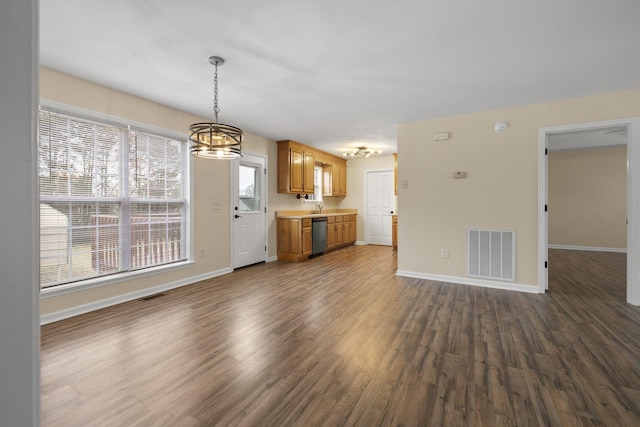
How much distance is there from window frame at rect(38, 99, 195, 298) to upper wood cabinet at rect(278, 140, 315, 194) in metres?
2.07

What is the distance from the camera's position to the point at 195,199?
4.28 m

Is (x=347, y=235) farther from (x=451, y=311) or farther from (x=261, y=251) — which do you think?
(x=451, y=311)

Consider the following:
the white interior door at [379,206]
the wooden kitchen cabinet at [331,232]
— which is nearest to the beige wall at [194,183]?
the wooden kitchen cabinet at [331,232]

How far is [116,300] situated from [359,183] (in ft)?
20.4

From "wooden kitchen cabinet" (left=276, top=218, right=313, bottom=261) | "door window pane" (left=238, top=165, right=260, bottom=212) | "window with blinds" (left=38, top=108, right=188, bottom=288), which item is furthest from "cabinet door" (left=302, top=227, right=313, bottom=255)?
"window with blinds" (left=38, top=108, right=188, bottom=288)

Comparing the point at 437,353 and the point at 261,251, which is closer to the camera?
the point at 437,353

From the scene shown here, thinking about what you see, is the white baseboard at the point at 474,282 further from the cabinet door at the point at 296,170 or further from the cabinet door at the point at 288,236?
the cabinet door at the point at 296,170

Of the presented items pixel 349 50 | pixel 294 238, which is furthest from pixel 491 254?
pixel 294 238

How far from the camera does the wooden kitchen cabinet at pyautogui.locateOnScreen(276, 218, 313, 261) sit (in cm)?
581

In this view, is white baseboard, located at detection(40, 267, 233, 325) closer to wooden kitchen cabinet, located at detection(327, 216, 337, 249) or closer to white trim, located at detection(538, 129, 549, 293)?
wooden kitchen cabinet, located at detection(327, 216, 337, 249)

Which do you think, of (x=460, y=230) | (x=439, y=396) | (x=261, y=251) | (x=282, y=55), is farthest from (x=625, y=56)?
(x=261, y=251)

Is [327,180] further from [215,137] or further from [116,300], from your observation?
[116,300]

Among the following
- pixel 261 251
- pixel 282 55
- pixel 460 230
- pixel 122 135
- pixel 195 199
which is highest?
pixel 282 55

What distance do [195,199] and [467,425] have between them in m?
4.01
